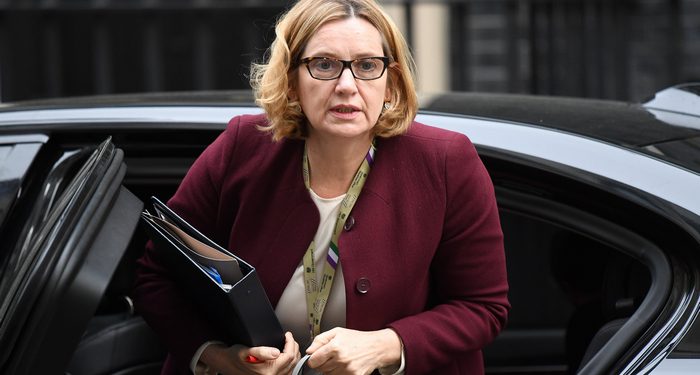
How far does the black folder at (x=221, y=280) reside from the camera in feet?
6.08

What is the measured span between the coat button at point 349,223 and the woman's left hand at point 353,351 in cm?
19

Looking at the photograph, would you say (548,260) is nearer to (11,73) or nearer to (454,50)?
(454,50)

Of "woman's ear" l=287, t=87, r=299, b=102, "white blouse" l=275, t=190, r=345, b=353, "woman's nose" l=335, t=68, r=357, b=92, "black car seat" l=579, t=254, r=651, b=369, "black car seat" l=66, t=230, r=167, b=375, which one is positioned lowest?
"black car seat" l=66, t=230, r=167, b=375

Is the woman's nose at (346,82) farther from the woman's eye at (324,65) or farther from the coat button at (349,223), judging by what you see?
the coat button at (349,223)

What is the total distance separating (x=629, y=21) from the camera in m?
6.49

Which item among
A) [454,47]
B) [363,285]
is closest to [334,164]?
[363,285]

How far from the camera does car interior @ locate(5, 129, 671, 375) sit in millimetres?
2059

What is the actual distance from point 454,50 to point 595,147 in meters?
4.41

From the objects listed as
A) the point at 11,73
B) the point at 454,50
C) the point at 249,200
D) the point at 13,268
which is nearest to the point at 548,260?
the point at 249,200

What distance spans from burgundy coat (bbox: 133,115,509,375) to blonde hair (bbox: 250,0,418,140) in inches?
1.7

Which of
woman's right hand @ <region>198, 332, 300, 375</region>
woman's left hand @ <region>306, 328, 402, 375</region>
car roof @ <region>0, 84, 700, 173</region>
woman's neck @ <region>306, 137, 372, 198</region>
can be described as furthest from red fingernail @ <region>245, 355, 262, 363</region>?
car roof @ <region>0, 84, 700, 173</region>

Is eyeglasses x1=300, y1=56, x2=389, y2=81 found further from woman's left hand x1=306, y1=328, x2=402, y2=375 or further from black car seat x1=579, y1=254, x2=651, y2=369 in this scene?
black car seat x1=579, y1=254, x2=651, y2=369

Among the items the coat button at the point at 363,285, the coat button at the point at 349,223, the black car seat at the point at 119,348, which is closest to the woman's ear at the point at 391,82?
the coat button at the point at 349,223

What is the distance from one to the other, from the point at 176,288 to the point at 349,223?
361 mm
